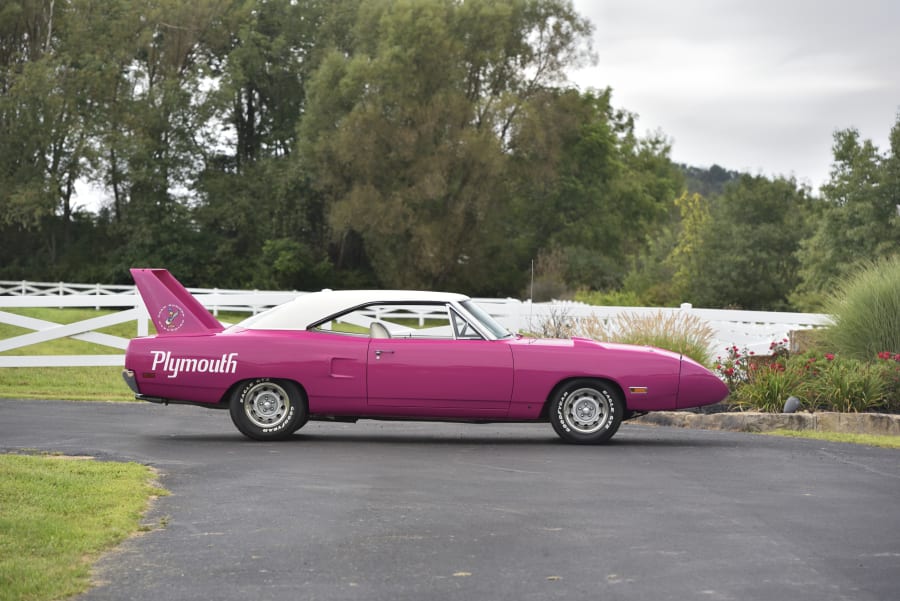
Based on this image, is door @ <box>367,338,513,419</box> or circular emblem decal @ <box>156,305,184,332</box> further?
circular emblem decal @ <box>156,305,184,332</box>

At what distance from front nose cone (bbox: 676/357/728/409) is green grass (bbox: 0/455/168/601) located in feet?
17.5

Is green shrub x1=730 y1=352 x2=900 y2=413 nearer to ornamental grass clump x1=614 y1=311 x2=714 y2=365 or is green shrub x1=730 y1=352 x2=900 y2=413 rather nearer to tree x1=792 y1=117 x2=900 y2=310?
ornamental grass clump x1=614 y1=311 x2=714 y2=365

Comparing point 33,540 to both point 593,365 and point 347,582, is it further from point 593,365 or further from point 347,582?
point 593,365

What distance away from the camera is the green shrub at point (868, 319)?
722 inches

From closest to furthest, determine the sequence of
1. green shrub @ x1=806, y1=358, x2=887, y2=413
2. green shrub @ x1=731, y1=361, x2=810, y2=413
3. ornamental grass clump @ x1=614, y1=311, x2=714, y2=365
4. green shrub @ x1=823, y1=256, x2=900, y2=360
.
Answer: green shrub @ x1=806, y1=358, x2=887, y2=413 < green shrub @ x1=731, y1=361, x2=810, y2=413 < green shrub @ x1=823, y1=256, x2=900, y2=360 < ornamental grass clump @ x1=614, y1=311, x2=714, y2=365

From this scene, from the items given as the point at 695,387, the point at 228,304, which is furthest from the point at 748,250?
the point at 695,387

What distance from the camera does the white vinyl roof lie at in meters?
13.6

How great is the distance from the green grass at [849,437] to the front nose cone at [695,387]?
2005 millimetres

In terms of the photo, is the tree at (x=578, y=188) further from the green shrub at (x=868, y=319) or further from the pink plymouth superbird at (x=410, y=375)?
the pink plymouth superbird at (x=410, y=375)

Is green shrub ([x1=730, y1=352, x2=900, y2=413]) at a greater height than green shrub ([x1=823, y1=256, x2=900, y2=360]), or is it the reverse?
green shrub ([x1=823, y1=256, x2=900, y2=360])

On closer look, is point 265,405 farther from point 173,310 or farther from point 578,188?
point 578,188

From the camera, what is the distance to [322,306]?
1379 cm

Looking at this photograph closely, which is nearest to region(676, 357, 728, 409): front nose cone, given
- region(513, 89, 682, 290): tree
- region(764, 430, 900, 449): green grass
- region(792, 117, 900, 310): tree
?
region(764, 430, 900, 449): green grass

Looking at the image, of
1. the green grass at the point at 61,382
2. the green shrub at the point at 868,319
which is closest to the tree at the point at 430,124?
the green grass at the point at 61,382
